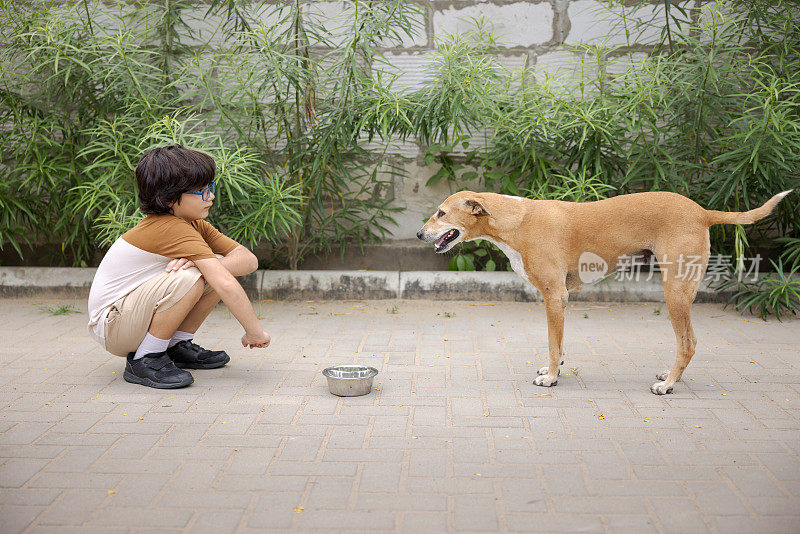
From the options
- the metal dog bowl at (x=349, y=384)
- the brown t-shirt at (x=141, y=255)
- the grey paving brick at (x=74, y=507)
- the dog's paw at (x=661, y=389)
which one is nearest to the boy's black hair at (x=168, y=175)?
Answer: the brown t-shirt at (x=141, y=255)

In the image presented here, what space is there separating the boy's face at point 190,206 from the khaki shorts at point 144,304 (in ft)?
0.87

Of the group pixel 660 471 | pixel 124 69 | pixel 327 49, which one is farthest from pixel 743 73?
pixel 124 69

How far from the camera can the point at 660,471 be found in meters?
2.52

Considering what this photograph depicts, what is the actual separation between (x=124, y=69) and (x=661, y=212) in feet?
12.4

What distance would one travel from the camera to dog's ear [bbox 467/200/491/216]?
11.5ft

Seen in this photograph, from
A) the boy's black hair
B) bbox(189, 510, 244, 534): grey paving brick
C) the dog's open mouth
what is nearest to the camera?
bbox(189, 510, 244, 534): grey paving brick

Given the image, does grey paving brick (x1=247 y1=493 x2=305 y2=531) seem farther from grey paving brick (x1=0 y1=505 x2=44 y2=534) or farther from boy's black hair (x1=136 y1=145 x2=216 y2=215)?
boy's black hair (x1=136 y1=145 x2=216 y2=215)

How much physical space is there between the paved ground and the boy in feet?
0.78

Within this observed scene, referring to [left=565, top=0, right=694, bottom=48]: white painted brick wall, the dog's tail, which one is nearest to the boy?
the dog's tail

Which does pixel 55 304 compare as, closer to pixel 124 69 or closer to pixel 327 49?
pixel 124 69

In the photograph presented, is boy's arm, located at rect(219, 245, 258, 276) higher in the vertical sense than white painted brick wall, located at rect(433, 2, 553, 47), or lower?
lower

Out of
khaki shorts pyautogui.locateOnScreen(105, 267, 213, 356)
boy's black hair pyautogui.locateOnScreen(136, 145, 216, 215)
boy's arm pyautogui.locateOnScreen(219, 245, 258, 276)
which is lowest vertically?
khaki shorts pyautogui.locateOnScreen(105, 267, 213, 356)

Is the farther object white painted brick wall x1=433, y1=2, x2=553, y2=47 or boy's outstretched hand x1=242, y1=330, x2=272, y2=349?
white painted brick wall x1=433, y1=2, x2=553, y2=47

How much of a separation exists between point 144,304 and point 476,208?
5.62ft
